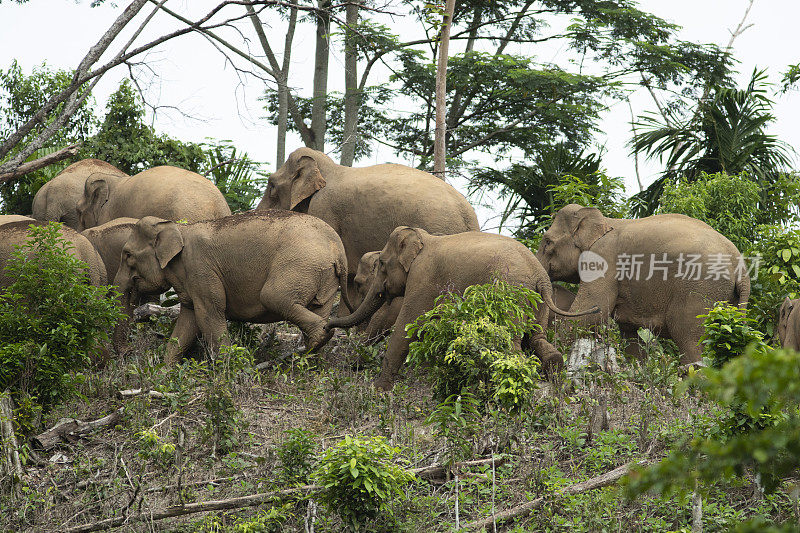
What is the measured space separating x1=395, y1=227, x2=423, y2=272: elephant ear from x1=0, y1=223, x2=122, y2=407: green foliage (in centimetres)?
285

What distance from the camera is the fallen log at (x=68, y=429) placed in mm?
8316

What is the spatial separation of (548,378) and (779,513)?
2975 mm

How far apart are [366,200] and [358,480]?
5745 mm

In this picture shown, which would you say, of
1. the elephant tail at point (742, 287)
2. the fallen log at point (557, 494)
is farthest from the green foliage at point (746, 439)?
the elephant tail at point (742, 287)

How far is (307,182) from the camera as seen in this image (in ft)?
39.6

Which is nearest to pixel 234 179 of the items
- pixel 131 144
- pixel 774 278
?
pixel 131 144

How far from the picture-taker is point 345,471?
20.8 ft

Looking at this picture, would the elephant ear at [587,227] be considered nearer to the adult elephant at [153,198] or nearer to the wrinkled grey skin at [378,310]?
the wrinkled grey skin at [378,310]

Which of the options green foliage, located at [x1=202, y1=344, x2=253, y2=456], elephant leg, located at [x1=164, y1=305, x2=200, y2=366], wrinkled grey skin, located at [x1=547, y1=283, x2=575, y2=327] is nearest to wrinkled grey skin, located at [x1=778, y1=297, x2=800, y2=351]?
wrinkled grey skin, located at [x1=547, y1=283, x2=575, y2=327]

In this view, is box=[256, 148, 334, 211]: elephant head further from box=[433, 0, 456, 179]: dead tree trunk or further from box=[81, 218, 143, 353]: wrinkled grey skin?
box=[433, 0, 456, 179]: dead tree trunk

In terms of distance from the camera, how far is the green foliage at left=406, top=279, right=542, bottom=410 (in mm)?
7371

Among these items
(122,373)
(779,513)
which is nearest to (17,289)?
(122,373)

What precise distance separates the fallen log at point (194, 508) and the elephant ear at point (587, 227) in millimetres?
5436

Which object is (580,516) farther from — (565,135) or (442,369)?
(565,135)
